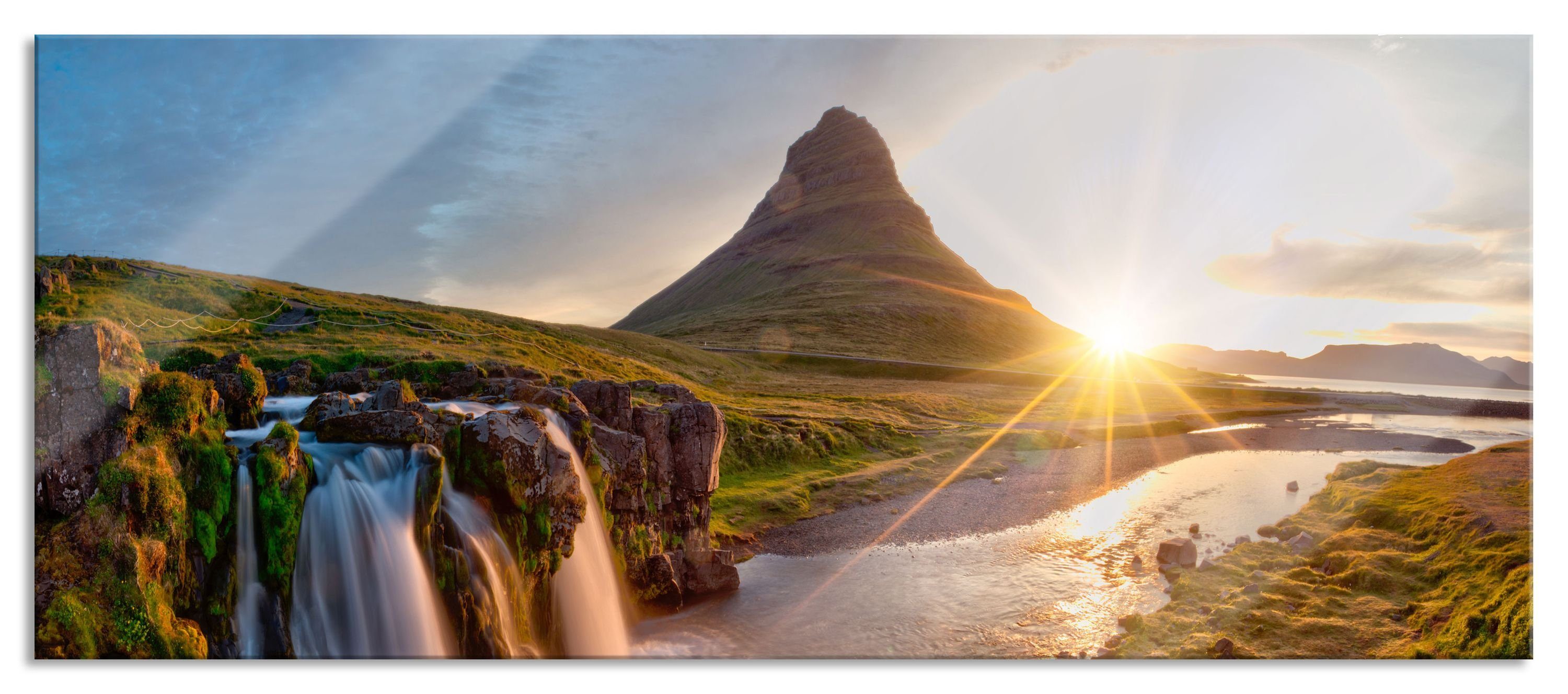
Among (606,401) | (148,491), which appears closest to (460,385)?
(606,401)

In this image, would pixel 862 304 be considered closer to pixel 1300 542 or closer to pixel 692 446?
pixel 1300 542

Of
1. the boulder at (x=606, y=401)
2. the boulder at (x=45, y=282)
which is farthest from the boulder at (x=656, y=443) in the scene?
the boulder at (x=45, y=282)

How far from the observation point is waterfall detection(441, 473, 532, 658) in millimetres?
10242

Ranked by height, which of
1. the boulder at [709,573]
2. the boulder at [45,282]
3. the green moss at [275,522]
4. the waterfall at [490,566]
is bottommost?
the boulder at [709,573]

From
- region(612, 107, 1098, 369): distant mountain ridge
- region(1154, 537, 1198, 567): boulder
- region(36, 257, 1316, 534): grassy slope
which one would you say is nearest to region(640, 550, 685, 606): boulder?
region(36, 257, 1316, 534): grassy slope

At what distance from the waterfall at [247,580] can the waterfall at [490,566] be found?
2.50 m

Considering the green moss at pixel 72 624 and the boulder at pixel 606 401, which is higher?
the boulder at pixel 606 401

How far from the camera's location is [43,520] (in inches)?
304

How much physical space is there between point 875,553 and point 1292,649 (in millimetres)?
10222

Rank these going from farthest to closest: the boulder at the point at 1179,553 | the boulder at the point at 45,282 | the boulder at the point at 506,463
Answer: the boulder at the point at 1179,553, the boulder at the point at 506,463, the boulder at the point at 45,282

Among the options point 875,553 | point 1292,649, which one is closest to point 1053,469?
point 875,553

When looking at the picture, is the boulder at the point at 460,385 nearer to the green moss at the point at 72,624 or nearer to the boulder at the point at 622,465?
the boulder at the point at 622,465

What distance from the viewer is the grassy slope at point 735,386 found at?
22047 mm
